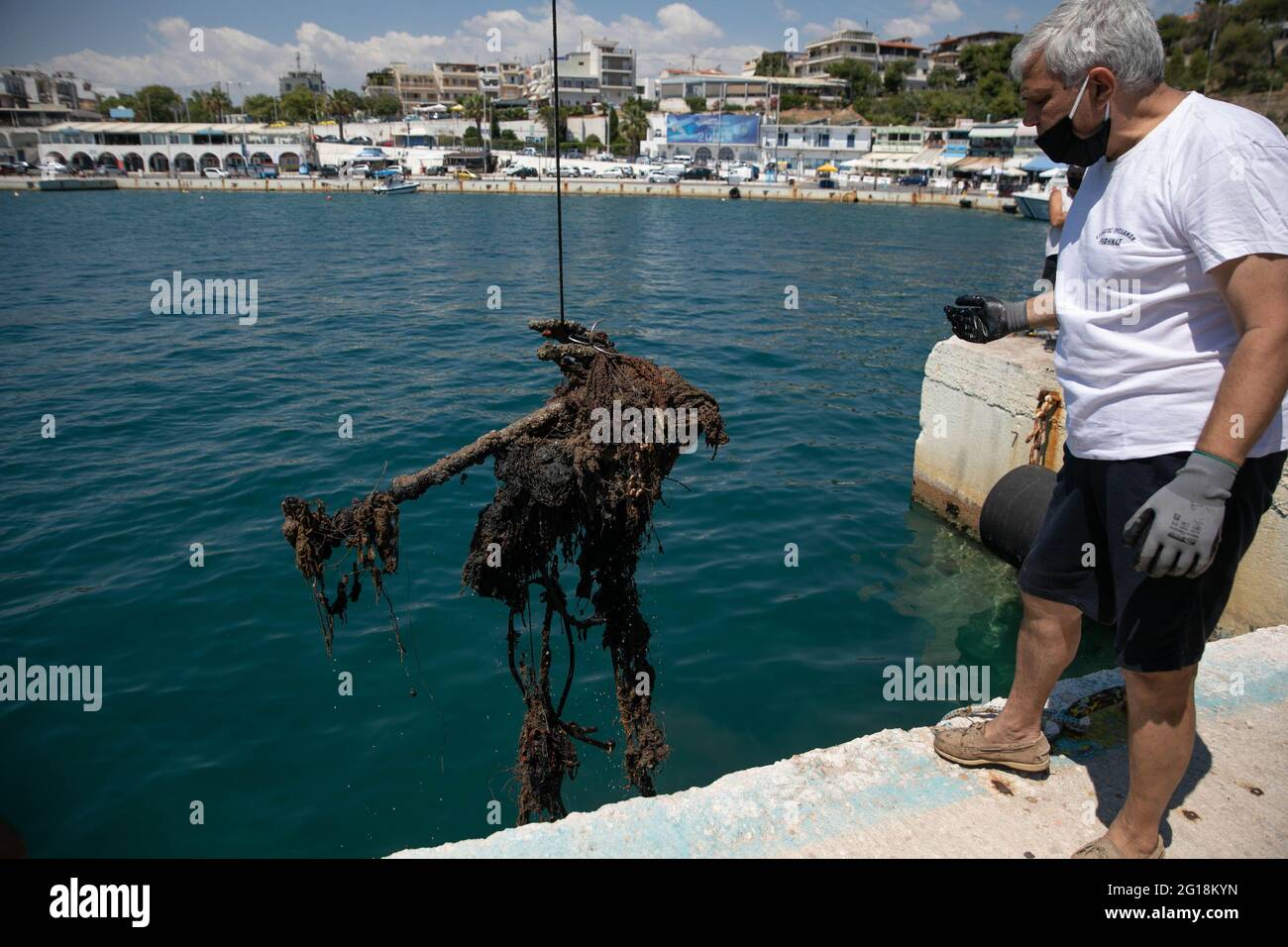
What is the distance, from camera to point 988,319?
3.80 m

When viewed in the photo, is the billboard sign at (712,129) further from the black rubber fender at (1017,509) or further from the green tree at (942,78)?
the black rubber fender at (1017,509)

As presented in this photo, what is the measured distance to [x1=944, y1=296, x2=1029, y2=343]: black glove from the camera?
12.3ft

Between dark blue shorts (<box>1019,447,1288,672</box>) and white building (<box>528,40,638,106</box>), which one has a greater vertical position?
white building (<box>528,40,638,106</box>)

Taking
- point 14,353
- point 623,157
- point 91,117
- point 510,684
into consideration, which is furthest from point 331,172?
point 510,684

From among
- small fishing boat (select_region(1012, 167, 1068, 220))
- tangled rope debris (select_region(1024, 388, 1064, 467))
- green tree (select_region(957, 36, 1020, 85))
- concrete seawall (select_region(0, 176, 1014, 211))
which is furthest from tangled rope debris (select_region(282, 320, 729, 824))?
green tree (select_region(957, 36, 1020, 85))

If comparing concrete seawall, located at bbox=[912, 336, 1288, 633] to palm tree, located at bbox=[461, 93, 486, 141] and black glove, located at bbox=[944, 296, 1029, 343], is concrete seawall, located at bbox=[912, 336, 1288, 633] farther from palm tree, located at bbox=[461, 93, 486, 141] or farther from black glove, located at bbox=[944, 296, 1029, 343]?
palm tree, located at bbox=[461, 93, 486, 141]

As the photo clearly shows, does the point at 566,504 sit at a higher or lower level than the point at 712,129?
lower

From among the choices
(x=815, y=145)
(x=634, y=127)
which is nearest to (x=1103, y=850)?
(x=815, y=145)

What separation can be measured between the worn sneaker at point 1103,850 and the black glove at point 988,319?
87.6 inches

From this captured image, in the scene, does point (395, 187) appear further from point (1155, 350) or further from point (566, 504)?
point (1155, 350)

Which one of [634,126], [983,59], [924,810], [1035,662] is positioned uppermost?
[983,59]

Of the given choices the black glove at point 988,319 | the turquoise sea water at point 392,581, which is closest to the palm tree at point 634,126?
the turquoise sea water at point 392,581

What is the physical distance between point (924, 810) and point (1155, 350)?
2128 mm

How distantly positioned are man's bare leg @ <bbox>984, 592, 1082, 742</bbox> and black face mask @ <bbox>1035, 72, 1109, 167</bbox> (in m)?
1.82
